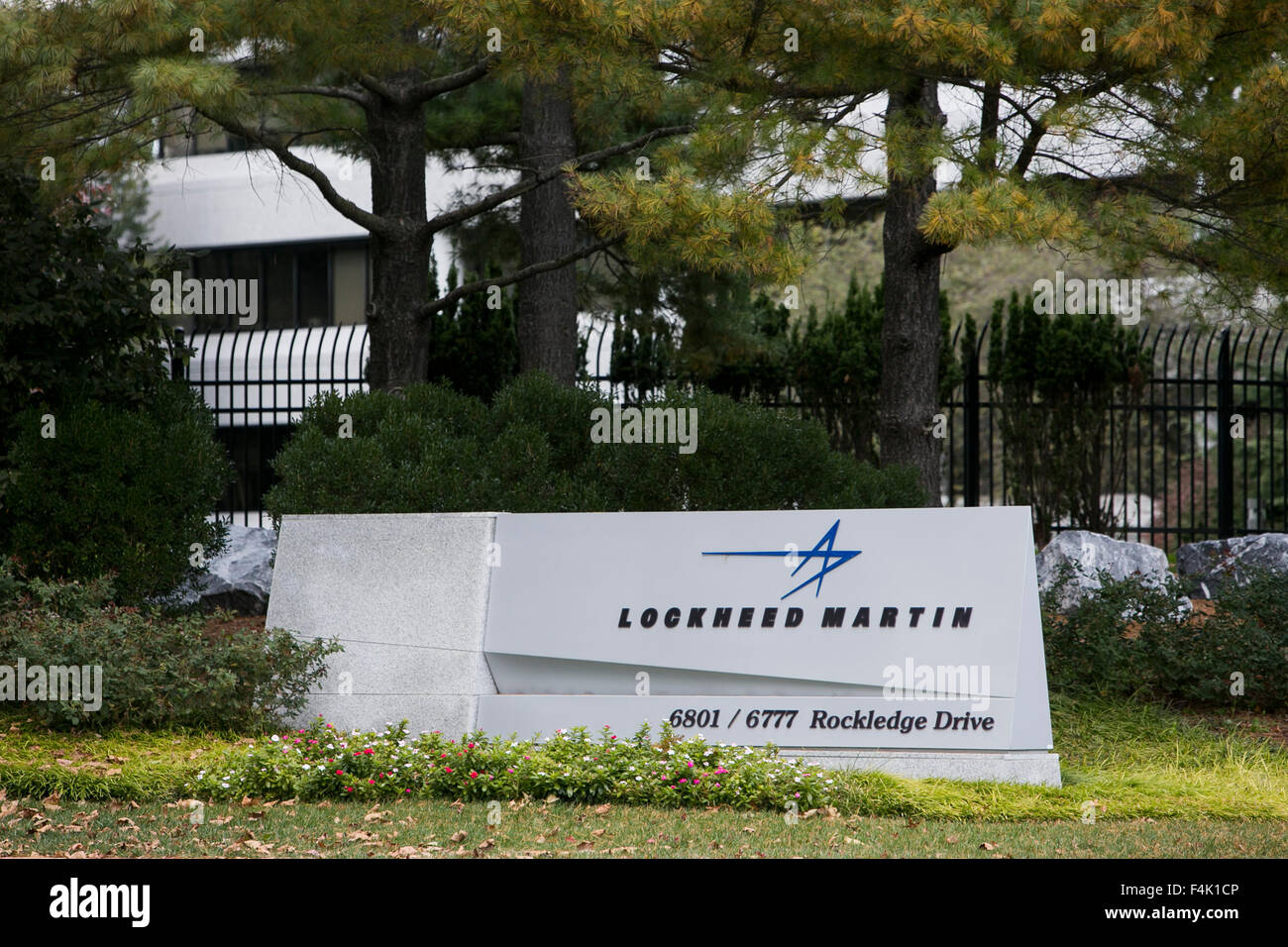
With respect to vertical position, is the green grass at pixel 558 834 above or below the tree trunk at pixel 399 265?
below

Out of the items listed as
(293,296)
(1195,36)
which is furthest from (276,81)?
(293,296)

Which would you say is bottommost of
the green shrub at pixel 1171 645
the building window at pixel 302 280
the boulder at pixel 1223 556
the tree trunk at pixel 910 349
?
the green shrub at pixel 1171 645

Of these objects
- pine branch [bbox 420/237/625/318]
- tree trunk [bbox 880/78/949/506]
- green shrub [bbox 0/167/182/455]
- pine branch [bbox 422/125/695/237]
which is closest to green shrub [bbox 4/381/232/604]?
green shrub [bbox 0/167/182/455]

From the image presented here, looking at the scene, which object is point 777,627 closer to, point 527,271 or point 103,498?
point 527,271

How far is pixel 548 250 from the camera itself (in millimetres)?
12273

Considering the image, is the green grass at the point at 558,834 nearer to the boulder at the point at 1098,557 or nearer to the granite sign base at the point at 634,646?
the granite sign base at the point at 634,646

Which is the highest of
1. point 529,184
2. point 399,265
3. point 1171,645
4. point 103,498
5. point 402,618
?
point 529,184

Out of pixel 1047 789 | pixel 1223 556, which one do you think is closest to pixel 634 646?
pixel 1047 789

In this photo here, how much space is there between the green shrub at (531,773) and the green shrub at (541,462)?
2.45 metres

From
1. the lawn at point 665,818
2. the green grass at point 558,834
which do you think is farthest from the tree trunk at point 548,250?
the green grass at point 558,834

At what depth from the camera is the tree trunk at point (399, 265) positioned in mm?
11305

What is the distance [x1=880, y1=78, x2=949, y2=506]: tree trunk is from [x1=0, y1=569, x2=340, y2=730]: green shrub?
529 cm

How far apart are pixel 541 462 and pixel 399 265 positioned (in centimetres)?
292

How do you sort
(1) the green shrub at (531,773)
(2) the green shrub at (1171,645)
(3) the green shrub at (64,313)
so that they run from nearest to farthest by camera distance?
(1) the green shrub at (531,773)
(2) the green shrub at (1171,645)
(3) the green shrub at (64,313)
